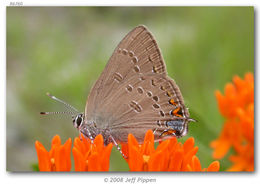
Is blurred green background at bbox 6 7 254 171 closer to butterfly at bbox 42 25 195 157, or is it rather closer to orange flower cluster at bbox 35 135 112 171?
butterfly at bbox 42 25 195 157

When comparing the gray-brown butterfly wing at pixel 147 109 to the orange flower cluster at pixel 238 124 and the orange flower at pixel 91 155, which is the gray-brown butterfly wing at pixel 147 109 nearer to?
the orange flower at pixel 91 155

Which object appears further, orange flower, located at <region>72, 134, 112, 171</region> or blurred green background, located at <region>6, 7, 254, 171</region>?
blurred green background, located at <region>6, 7, 254, 171</region>

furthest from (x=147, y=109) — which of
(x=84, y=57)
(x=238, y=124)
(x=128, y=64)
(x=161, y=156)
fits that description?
(x=84, y=57)

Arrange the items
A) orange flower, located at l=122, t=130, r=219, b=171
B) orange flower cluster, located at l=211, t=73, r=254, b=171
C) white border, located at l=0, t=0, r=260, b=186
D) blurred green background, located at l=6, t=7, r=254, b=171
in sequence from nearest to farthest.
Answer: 1. orange flower, located at l=122, t=130, r=219, b=171
2. white border, located at l=0, t=0, r=260, b=186
3. orange flower cluster, located at l=211, t=73, r=254, b=171
4. blurred green background, located at l=6, t=7, r=254, b=171

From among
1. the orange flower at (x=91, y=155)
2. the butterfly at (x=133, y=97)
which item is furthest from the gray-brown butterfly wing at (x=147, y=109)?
the orange flower at (x=91, y=155)

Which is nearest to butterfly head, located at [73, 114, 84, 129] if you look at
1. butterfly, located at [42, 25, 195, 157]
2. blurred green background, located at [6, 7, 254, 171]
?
butterfly, located at [42, 25, 195, 157]

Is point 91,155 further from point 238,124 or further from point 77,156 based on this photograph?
point 238,124
